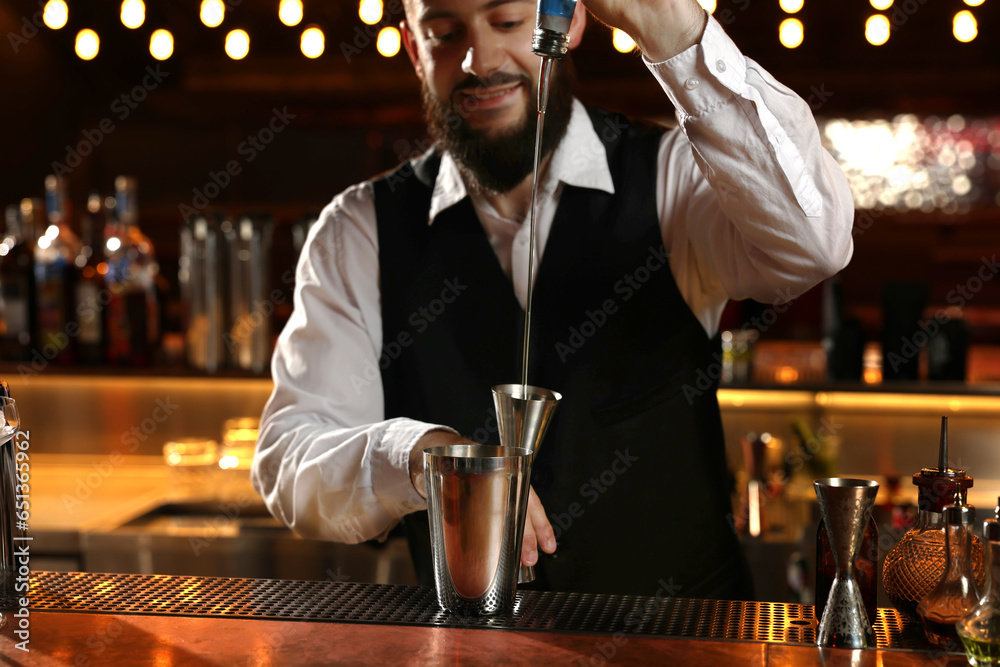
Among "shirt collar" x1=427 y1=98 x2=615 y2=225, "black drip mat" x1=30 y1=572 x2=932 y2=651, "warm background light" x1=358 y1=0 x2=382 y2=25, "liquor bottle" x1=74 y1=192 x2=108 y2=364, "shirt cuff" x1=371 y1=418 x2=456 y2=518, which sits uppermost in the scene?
"warm background light" x1=358 y1=0 x2=382 y2=25

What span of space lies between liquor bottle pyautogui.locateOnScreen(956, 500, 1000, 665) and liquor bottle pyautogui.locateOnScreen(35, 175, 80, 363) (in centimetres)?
246

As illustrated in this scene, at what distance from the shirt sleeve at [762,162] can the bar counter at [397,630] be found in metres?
0.39

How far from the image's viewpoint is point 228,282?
104 inches

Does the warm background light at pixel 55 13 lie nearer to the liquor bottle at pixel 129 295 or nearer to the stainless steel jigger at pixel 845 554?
the liquor bottle at pixel 129 295

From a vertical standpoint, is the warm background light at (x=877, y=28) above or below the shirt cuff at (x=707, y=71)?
above

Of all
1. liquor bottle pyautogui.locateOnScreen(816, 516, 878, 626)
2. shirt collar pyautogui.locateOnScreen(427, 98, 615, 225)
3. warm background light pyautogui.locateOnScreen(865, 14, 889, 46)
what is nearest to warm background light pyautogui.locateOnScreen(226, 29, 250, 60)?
shirt collar pyautogui.locateOnScreen(427, 98, 615, 225)

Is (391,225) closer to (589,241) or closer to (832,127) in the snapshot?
(589,241)

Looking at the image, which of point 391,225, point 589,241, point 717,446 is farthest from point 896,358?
point 391,225

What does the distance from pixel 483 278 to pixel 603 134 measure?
0.28 m

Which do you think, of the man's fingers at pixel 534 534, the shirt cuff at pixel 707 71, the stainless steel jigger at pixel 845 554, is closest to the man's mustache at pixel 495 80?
the shirt cuff at pixel 707 71

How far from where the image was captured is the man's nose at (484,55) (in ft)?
4.38

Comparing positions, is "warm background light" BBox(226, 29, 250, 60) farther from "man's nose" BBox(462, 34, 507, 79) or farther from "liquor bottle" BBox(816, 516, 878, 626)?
"liquor bottle" BBox(816, 516, 878, 626)

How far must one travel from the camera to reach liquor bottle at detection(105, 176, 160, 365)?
267cm

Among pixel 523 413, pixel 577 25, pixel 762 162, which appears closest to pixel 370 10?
pixel 577 25
